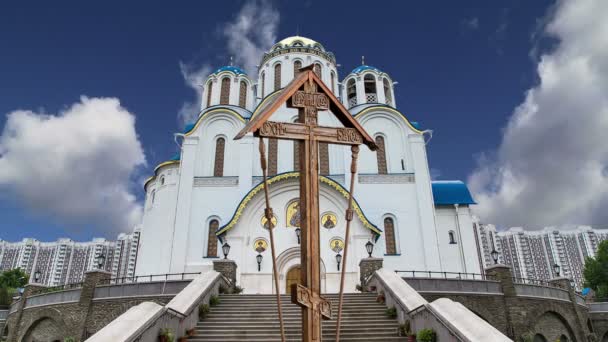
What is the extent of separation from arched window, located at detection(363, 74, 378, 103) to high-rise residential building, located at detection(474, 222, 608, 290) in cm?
7275

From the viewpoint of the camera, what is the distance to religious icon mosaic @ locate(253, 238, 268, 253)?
62.7ft

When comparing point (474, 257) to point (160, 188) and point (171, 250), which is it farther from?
point (160, 188)

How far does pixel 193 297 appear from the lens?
32.4 ft

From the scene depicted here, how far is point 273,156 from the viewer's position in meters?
22.8

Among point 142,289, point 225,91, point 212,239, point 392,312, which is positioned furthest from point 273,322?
point 225,91

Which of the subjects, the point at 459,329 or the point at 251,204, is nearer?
the point at 459,329

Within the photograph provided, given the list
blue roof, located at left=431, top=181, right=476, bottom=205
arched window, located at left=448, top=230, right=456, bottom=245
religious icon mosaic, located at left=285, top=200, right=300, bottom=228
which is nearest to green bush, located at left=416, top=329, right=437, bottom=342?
religious icon mosaic, located at left=285, top=200, right=300, bottom=228

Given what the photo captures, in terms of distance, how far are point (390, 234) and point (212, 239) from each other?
357 inches

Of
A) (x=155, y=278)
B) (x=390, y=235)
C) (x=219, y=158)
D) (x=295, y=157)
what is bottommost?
(x=155, y=278)

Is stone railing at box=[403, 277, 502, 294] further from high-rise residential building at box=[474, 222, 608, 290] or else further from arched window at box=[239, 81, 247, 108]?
high-rise residential building at box=[474, 222, 608, 290]

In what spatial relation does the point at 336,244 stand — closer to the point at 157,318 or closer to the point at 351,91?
the point at 157,318

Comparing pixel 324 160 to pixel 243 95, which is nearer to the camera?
pixel 324 160

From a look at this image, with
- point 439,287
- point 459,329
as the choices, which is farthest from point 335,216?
point 459,329

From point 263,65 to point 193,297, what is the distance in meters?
21.3
